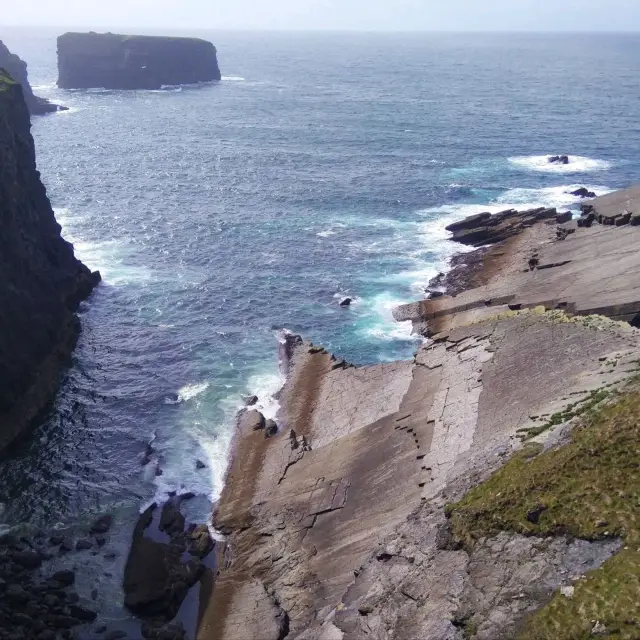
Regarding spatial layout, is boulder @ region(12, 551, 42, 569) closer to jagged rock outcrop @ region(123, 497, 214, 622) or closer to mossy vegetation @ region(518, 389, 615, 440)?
jagged rock outcrop @ region(123, 497, 214, 622)

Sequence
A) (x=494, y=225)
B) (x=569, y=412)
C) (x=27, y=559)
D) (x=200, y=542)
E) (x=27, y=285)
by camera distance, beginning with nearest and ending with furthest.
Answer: (x=569, y=412) < (x=27, y=559) < (x=200, y=542) < (x=27, y=285) < (x=494, y=225)

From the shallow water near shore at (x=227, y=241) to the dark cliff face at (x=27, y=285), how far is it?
2.35m

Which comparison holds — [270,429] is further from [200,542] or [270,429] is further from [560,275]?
[560,275]

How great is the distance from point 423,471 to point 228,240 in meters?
60.1

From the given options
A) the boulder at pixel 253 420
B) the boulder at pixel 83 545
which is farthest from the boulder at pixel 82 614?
the boulder at pixel 253 420

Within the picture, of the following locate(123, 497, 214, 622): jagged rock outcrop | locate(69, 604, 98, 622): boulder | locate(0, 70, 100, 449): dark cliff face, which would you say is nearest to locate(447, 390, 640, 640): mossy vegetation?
locate(123, 497, 214, 622): jagged rock outcrop

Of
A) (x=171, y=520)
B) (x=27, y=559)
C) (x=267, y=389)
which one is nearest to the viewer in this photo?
(x=27, y=559)

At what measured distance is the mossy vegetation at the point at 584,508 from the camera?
96.5 feet

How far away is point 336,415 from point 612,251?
3896 cm

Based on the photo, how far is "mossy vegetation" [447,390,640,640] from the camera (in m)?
29.4

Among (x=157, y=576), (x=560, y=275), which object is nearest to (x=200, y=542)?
(x=157, y=576)

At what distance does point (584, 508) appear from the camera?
3506 centimetres

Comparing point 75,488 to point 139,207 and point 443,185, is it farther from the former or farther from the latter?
point 443,185

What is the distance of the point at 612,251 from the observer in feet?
250
